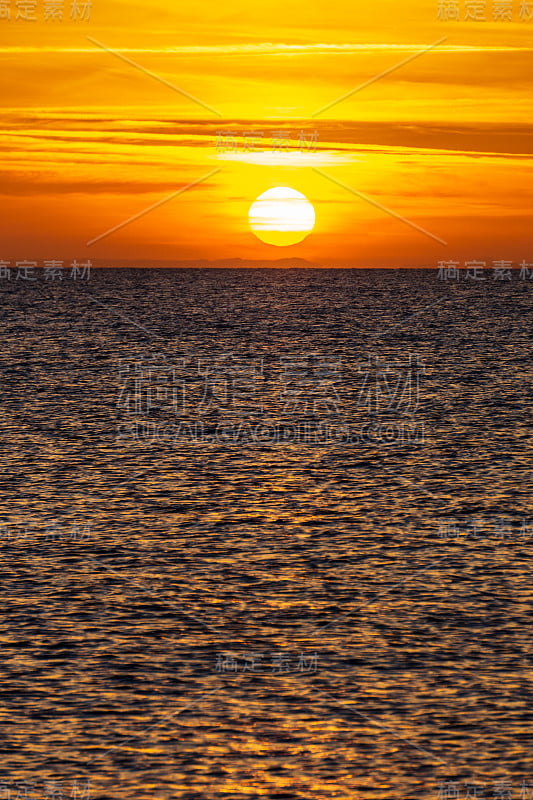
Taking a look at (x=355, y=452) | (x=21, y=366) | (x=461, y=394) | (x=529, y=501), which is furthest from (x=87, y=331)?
(x=529, y=501)

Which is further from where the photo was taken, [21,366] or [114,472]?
[21,366]

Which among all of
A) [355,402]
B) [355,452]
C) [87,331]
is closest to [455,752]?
[355,452]

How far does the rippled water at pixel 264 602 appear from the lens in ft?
70.0

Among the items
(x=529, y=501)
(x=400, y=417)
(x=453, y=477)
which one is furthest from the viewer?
(x=400, y=417)

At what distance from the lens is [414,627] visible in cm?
2834

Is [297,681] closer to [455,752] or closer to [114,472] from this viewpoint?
[455,752]

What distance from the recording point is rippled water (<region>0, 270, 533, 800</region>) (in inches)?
840

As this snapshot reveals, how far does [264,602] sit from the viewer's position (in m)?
30.2

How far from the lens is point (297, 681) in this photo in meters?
24.9

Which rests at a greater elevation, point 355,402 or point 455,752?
point 355,402

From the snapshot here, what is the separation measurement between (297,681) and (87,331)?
419 ft

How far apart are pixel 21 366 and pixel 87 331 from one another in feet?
171

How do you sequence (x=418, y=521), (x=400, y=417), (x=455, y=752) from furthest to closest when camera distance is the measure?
A: (x=400, y=417) < (x=418, y=521) < (x=455, y=752)

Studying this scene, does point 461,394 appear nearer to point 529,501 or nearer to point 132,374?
point 132,374
